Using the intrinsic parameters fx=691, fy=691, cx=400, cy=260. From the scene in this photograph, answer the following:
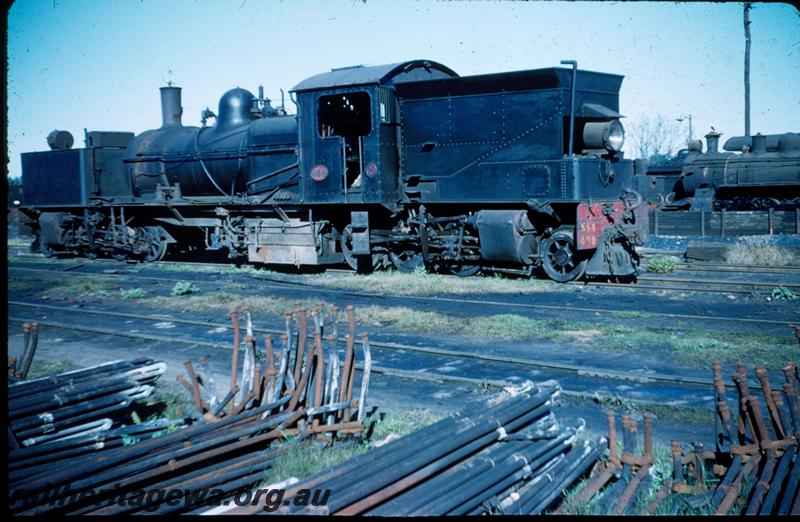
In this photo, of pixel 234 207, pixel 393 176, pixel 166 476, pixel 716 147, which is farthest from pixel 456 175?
pixel 716 147

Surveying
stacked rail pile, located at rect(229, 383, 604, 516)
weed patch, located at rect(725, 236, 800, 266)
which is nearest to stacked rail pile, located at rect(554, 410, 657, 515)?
stacked rail pile, located at rect(229, 383, 604, 516)

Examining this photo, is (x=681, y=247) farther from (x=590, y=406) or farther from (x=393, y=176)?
(x=590, y=406)

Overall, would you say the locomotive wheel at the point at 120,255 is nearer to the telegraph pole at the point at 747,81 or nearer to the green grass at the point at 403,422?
the green grass at the point at 403,422

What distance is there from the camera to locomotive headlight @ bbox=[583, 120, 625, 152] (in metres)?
12.0

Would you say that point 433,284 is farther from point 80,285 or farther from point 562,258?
point 80,285

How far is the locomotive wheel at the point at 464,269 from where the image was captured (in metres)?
13.6

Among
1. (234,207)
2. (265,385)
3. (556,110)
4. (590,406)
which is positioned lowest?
(590,406)

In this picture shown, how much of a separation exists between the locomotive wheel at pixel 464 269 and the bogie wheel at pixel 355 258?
1626mm

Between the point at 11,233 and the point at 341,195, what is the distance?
80.6ft

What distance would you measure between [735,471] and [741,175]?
27379mm

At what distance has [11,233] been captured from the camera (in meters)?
31.8

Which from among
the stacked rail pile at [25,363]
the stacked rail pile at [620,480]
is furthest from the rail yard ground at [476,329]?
the stacked rail pile at [25,363]

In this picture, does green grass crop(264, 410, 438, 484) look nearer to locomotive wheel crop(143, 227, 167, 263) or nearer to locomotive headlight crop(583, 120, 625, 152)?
locomotive headlight crop(583, 120, 625, 152)

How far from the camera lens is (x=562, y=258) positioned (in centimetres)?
1228
